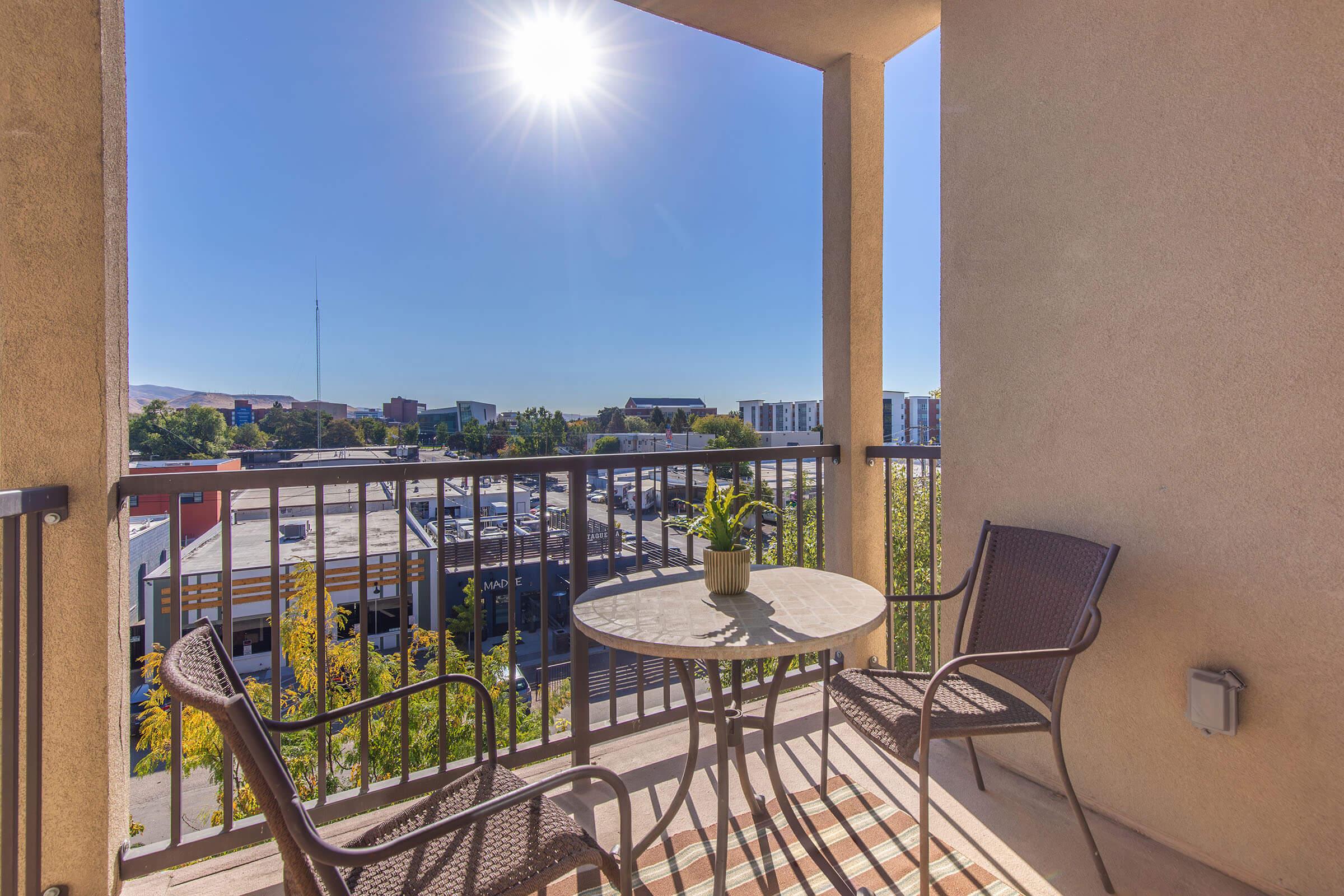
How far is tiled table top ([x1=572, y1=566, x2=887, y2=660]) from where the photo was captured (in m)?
1.41

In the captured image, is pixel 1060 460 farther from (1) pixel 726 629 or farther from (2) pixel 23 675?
(2) pixel 23 675

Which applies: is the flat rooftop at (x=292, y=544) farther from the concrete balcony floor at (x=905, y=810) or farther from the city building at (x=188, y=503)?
the concrete balcony floor at (x=905, y=810)

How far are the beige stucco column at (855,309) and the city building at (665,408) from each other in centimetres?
269

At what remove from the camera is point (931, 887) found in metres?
1.62

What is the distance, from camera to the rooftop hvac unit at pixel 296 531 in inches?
127

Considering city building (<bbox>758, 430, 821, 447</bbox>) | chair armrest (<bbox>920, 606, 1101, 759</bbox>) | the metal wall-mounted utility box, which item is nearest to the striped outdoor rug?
chair armrest (<bbox>920, 606, 1101, 759</bbox>)

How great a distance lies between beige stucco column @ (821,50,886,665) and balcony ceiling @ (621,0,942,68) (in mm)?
145

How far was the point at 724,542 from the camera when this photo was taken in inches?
73.0

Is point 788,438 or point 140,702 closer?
point 788,438

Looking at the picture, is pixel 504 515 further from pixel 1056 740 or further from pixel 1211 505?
pixel 1211 505

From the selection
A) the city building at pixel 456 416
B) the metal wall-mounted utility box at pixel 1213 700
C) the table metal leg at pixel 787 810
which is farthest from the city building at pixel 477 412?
the metal wall-mounted utility box at pixel 1213 700

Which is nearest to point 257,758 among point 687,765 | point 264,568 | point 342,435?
point 687,765

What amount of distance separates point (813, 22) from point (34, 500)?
10.9ft

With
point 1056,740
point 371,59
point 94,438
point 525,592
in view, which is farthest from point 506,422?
point 371,59
